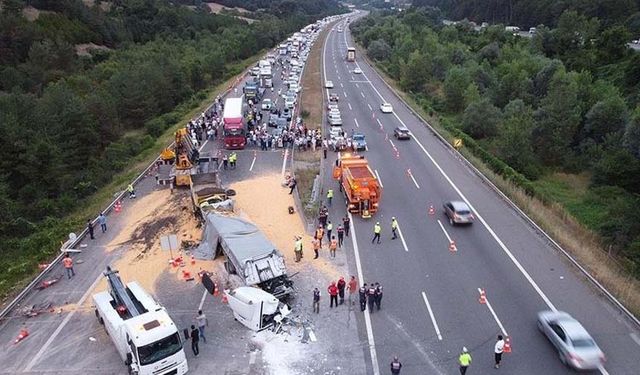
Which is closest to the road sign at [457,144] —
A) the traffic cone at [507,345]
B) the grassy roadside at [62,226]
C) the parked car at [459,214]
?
the parked car at [459,214]

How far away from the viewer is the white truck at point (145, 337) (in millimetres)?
17500

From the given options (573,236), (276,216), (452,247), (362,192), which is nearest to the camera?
(452,247)

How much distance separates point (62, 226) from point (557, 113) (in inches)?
1699

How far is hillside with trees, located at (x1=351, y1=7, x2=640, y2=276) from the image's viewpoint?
130ft

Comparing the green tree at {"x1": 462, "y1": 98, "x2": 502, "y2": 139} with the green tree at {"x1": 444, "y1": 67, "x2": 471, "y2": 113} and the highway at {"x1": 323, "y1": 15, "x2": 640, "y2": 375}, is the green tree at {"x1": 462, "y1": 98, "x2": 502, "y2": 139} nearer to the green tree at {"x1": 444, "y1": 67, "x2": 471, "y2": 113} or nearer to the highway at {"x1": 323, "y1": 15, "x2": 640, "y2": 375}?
the green tree at {"x1": 444, "y1": 67, "x2": 471, "y2": 113}

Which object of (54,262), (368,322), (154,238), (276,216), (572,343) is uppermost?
(572,343)

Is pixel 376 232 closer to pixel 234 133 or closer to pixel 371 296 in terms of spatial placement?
pixel 371 296

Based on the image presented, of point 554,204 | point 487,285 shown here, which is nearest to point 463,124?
point 554,204

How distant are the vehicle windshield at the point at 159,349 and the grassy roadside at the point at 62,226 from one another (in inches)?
407

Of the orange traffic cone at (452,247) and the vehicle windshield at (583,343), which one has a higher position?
the vehicle windshield at (583,343)

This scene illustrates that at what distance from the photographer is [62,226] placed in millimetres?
31609

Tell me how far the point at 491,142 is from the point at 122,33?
317 feet

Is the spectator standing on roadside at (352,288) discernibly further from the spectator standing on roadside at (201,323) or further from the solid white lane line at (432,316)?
the spectator standing on roadside at (201,323)

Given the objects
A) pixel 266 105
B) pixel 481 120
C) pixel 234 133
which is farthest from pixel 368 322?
pixel 266 105
